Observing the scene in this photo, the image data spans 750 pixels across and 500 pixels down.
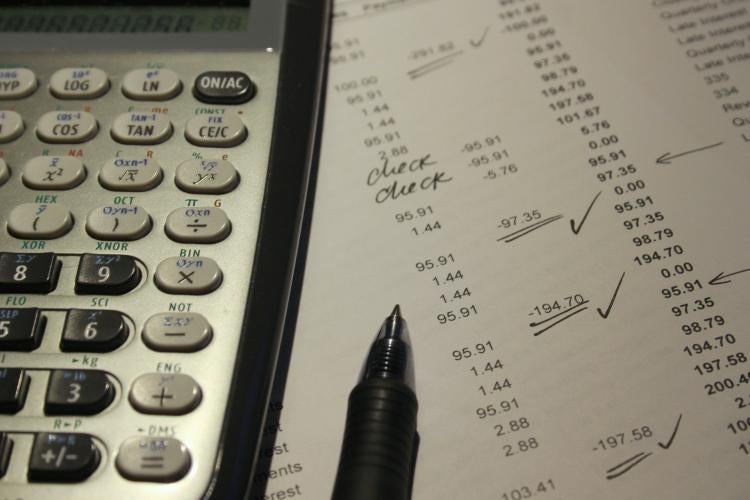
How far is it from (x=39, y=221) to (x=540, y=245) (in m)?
0.23

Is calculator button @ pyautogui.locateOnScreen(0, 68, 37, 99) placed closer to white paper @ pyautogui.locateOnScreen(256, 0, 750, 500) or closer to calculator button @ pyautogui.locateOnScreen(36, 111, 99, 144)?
calculator button @ pyautogui.locateOnScreen(36, 111, 99, 144)

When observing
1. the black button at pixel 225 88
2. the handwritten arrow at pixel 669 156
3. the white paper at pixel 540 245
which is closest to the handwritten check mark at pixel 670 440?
the white paper at pixel 540 245

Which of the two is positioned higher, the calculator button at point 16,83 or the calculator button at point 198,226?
the calculator button at point 16,83

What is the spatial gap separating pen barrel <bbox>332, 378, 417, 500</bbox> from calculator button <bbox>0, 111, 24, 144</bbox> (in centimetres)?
21

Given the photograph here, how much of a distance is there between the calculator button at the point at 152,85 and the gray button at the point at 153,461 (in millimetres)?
173

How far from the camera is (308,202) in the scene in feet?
1.22

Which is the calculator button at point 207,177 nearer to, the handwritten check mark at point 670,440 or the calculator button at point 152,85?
the calculator button at point 152,85

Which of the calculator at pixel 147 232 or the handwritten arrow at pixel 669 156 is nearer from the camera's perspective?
the calculator at pixel 147 232

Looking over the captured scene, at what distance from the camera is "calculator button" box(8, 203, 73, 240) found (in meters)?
0.31

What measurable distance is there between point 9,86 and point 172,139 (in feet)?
0.30

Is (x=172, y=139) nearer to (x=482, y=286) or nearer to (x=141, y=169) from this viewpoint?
(x=141, y=169)

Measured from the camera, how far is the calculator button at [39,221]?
31 cm

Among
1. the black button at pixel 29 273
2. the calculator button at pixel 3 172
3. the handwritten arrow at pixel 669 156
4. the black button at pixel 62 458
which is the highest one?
the handwritten arrow at pixel 669 156

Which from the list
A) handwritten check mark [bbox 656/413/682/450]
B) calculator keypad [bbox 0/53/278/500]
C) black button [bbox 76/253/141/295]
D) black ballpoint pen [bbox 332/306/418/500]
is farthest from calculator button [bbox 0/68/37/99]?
handwritten check mark [bbox 656/413/682/450]
